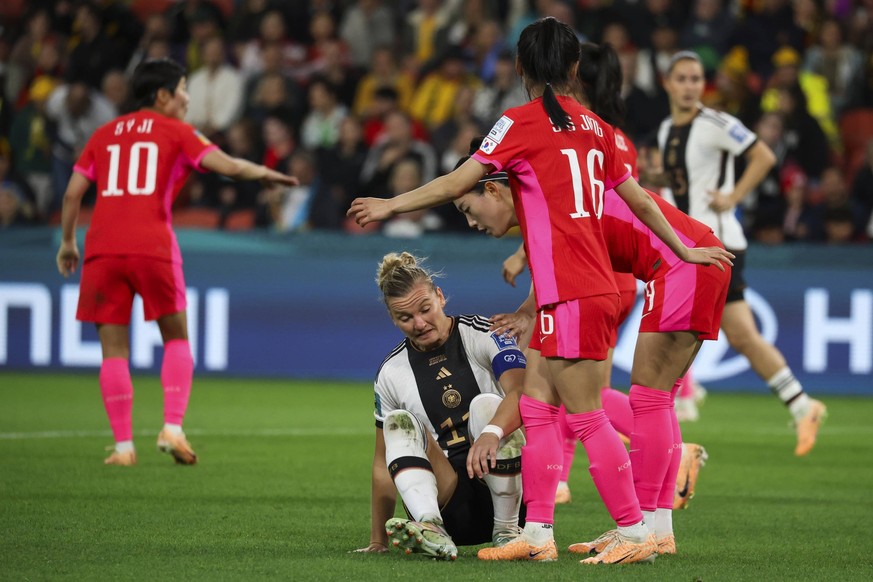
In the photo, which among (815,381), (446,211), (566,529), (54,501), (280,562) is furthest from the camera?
(446,211)

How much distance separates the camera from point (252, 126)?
14820 millimetres

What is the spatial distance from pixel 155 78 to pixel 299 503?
2.82 metres

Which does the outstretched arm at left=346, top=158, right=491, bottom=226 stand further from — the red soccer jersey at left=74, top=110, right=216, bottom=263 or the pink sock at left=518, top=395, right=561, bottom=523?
the red soccer jersey at left=74, top=110, right=216, bottom=263

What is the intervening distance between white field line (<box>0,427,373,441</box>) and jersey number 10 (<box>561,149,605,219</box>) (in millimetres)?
4783

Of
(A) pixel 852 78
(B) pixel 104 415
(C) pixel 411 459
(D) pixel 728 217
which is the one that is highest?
(A) pixel 852 78

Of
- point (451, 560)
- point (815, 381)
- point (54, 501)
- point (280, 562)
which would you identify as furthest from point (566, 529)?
point (815, 381)

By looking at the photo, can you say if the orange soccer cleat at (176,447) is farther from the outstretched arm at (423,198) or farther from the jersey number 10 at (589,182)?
the jersey number 10 at (589,182)

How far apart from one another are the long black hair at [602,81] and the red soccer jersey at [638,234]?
99 centimetres

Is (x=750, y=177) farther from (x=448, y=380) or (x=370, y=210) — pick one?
(x=370, y=210)

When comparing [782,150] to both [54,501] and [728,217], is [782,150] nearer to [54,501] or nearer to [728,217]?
[728,217]

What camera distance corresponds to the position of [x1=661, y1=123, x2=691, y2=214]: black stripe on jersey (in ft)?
28.0

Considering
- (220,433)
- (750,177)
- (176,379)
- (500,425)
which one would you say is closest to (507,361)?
(500,425)

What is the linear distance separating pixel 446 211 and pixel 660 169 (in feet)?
17.2

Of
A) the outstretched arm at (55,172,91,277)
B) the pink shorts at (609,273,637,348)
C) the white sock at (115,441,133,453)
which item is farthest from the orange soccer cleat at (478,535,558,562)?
the outstretched arm at (55,172,91,277)
